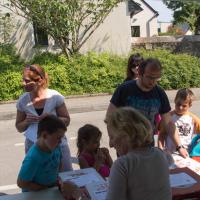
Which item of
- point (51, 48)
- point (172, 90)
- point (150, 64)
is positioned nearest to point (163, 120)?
point (150, 64)

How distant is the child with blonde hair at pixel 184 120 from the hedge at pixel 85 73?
9.00 m

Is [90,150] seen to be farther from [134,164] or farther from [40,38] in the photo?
[40,38]

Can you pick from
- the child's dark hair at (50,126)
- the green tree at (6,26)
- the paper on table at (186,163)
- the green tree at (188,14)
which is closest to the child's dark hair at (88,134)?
the child's dark hair at (50,126)

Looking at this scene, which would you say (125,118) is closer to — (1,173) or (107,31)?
(1,173)

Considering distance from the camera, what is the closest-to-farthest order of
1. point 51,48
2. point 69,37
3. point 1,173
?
point 1,173, point 69,37, point 51,48

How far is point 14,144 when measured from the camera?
323 inches

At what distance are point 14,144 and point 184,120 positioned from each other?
181 inches

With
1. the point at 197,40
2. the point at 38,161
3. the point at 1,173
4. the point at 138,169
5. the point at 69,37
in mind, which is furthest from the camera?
the point at 197,40

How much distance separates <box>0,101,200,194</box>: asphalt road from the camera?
5.91m

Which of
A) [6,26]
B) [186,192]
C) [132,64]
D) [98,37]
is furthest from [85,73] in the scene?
[186,192]

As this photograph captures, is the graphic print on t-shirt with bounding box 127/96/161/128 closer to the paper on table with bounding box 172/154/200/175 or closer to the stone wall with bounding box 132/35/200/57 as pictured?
the paper on table with bounding box 172/154/200/175

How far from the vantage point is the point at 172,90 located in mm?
14031

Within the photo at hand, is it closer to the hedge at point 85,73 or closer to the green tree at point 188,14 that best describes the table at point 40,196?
the hedge at point 85,73

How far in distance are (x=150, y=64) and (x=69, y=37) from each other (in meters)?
12.6
